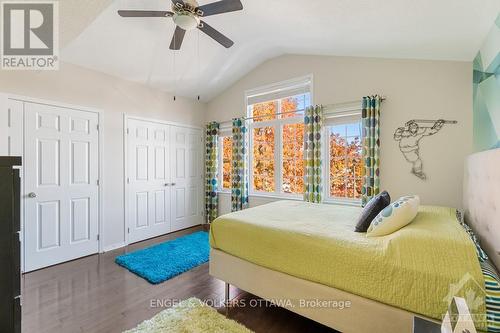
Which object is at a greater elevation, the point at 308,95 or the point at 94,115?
the point at 308,95

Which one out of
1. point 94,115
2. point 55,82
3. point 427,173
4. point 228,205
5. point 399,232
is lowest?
point 228,205

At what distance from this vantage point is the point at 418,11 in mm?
1845

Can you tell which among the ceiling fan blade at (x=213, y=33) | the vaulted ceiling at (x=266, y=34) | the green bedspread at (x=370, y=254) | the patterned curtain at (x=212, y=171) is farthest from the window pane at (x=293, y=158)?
the ceiling fan blade at (x=213, y=33)

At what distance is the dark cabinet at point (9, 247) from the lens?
0.83m

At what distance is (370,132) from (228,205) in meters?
2.86

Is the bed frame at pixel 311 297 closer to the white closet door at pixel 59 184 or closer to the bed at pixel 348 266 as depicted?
the bed at pixel 348 266

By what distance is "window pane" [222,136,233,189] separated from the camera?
473 cm

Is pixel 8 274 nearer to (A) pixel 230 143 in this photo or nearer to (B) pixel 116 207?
(B) pixel 116 207

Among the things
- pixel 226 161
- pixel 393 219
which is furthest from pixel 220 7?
pixel 226 161

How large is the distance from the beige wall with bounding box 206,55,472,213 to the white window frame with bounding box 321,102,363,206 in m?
0.14

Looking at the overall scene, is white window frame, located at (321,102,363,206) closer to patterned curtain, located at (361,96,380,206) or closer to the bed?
patterned curtain, located at (361,96,380,206)

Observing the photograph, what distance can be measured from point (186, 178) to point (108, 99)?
1.90 meters

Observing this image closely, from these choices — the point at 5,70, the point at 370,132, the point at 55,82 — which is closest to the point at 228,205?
the point at 370,132

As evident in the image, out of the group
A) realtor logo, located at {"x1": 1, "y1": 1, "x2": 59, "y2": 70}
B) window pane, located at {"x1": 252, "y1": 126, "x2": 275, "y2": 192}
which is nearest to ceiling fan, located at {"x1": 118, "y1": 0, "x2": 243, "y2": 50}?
realtor logo, located at {"x1": 1, "y1": 1, "x2": 59, "y2": 70}
